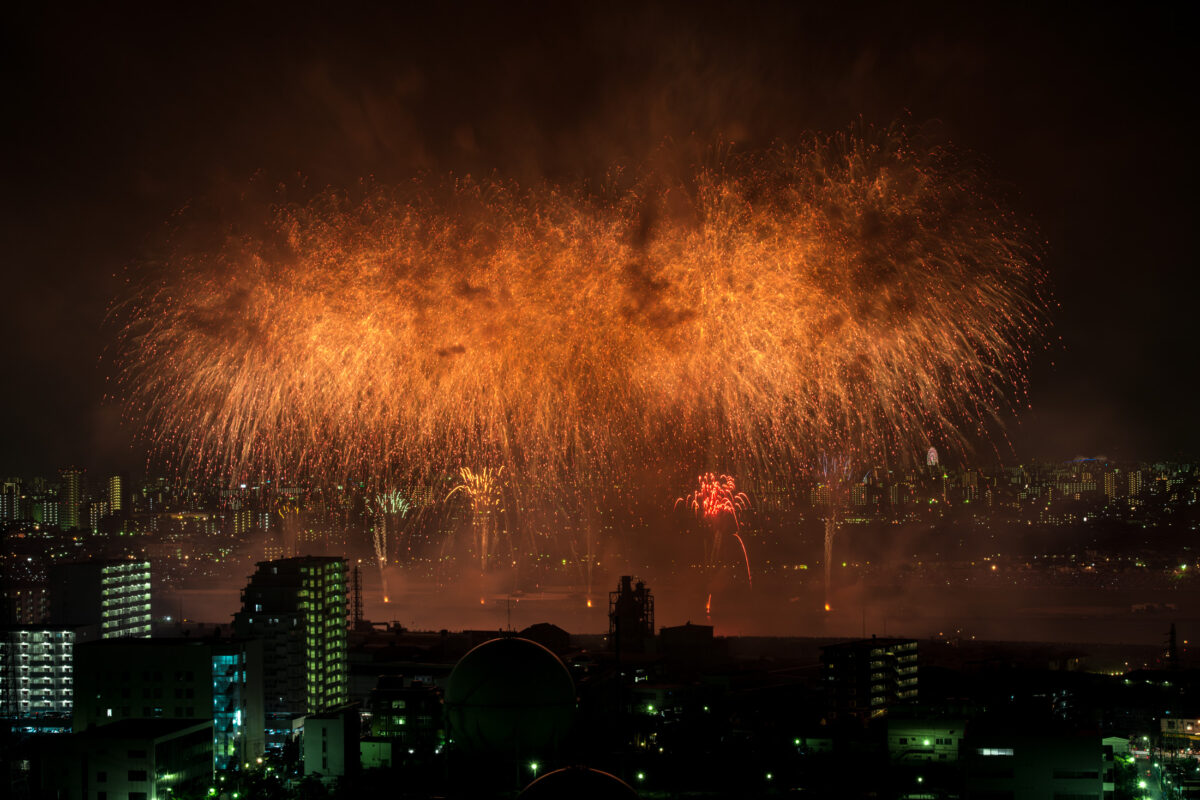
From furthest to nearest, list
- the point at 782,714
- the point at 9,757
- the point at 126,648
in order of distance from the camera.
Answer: the point at 782,714 → the point at 126,648 → the point at 9,757

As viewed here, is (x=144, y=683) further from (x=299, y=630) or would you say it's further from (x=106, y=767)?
(x=299, y=630)

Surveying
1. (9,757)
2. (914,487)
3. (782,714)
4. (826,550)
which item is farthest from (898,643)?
(914,487)

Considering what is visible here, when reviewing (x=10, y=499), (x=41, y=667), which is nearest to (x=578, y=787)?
(x=41, y=667)

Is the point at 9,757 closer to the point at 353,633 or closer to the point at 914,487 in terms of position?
the point at 353,633

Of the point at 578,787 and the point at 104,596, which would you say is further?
the point at 104,596

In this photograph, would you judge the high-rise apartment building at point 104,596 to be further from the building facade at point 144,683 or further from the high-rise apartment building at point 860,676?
the high-rise apartment building at point 860,676
